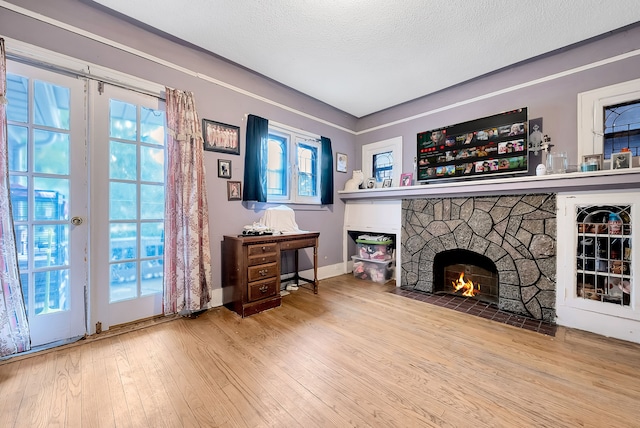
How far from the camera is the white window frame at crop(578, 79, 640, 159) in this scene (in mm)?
2189

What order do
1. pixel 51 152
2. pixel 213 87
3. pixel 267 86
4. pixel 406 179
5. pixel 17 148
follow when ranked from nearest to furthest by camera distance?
pixel 17 148 → pixel 51 152 → pixel 213 87 → pixel 267 86 → pixel 406 179

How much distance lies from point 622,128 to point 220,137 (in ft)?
12.8

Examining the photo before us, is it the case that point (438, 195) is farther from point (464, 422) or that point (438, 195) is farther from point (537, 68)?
point (464, 422)

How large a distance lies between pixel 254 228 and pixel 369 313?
1542 millimetres

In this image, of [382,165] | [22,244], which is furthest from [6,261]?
[382,165]

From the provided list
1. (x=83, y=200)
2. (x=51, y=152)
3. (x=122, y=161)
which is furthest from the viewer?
(x=122, y=161)

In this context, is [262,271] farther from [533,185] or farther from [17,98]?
[533,185]

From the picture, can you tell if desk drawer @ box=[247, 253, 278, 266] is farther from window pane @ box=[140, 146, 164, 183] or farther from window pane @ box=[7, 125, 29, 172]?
window pane @ box=[7, 125, 29, 172]

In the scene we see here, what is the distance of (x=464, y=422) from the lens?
1238mm

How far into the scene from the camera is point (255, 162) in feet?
9.66

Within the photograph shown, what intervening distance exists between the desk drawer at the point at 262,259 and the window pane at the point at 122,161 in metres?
1.31

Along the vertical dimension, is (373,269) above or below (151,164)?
below

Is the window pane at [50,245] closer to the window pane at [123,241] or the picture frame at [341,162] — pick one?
the window pane at [123,241]

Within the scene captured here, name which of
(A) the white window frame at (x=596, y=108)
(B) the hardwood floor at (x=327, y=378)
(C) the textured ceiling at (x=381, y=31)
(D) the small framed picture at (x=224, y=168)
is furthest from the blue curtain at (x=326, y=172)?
(A) the white window frame at (x=596, y=108)
